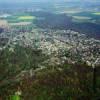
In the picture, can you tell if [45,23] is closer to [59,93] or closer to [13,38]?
[13,38]

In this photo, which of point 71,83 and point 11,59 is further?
point 11,59

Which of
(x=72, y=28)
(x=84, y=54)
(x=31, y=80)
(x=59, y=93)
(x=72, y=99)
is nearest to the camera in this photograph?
(x=72, y=99)

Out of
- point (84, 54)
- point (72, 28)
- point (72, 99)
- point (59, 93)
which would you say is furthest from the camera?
point (72, 28)

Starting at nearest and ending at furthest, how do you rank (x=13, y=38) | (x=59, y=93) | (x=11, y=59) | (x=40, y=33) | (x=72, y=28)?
(x=59, y=93) → (x=11, y=59) → (x=13, y=38) → (x=40, y=33) → (x=72, y=28)

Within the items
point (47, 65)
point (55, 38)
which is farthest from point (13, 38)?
point (47, 65)

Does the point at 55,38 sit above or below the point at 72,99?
below

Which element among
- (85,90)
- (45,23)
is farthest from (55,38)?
(85,90)

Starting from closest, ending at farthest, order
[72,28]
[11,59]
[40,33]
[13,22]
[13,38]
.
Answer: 1. [11,59]
2. [13,38]
3. [40,33]
4. [72,28]
5. [13,22]

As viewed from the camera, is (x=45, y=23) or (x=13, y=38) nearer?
(x=13, y=38)

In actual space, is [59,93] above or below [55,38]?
above

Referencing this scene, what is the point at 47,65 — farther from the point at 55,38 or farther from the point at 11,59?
the point at 55,38
